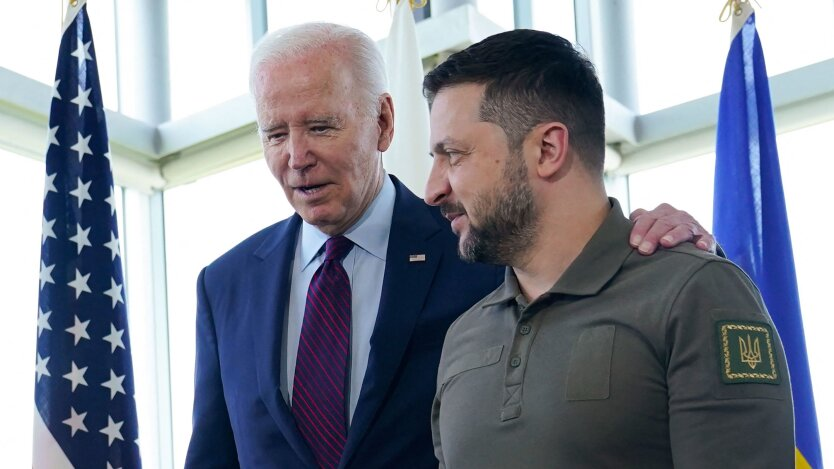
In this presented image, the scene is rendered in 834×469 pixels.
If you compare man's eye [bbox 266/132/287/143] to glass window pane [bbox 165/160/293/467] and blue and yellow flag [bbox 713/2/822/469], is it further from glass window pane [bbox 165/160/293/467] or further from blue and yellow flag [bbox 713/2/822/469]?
glass window pane [bbox 165/160/293/467]

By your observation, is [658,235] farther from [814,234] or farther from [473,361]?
[814,234]

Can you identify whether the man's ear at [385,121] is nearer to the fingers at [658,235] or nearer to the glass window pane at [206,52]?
the fingers at [658,235]

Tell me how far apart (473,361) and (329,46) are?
0.96m

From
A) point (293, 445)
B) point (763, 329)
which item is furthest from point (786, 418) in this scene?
point (293, 445)

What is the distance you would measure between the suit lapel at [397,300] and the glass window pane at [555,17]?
112 inches

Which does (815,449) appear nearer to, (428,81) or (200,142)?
(428,81)

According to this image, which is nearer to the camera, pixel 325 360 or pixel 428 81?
pixel 428 81

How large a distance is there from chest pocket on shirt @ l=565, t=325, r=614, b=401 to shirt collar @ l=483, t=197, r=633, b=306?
0.09 m

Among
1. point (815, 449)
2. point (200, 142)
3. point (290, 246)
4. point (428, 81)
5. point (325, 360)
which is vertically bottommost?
point (815, 449)

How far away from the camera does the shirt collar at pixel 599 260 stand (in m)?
1.96

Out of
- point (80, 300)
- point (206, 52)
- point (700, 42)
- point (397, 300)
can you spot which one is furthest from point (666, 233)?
point (206, 52)

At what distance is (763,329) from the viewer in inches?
72.0

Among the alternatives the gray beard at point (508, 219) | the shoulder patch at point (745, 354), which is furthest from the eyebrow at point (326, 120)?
the shoulder patch at point (745, 354)

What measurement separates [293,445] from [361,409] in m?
0.16
